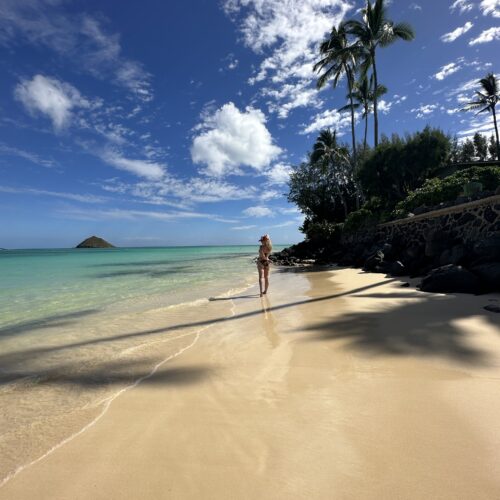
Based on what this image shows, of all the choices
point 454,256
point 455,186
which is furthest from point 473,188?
point 454,256

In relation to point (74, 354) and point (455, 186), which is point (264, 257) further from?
point (455, 186)

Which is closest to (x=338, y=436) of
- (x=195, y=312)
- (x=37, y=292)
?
(x=195, y=312)

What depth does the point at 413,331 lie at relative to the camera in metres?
4.28

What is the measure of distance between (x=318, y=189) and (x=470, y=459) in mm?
35991

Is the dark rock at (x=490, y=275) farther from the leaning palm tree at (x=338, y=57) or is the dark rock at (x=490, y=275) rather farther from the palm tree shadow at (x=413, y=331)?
the leaning palm tree at (x=338, y=57)

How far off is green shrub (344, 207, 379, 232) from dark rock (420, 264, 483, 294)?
13.6 meters

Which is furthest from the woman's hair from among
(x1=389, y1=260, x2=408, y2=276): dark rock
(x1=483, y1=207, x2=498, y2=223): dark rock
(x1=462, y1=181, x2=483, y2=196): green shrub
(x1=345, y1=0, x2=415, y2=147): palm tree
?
(x1=345, y1=0, x2=415, y2=147): palm tree

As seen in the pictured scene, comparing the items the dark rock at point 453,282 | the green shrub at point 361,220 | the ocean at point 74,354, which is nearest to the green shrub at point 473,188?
the dark rock at point 453,282

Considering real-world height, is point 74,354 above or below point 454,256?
below

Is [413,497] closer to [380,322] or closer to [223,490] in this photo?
[223,490]

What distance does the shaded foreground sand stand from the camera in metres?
1.70

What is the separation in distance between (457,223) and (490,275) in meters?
5.44

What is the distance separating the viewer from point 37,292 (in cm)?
1118

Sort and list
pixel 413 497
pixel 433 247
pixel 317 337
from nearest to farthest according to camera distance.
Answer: pixel 413 497 → pixel 317 337 → pixel 433 247
